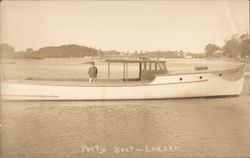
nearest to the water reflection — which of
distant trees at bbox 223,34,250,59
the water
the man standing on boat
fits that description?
the water

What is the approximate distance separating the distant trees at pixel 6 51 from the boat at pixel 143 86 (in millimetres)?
112

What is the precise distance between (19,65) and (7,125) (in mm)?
252

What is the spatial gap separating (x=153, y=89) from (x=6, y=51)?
2.36 ft

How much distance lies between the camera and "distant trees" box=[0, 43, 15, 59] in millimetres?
1307

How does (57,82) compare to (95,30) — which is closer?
(95,30)

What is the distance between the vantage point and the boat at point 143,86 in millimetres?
1404

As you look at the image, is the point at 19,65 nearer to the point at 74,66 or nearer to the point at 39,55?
the point at 39,55

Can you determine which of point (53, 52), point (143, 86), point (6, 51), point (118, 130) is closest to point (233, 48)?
point (143, 86)

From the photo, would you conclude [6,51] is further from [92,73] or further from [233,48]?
[233,48]

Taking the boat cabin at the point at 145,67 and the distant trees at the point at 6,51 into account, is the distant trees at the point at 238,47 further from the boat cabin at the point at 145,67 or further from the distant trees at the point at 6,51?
the distant trees at the point at 6,51

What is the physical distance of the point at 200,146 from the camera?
1.36 metres

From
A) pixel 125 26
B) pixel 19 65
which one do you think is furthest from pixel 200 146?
pixel 19 65

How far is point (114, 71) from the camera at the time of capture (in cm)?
149

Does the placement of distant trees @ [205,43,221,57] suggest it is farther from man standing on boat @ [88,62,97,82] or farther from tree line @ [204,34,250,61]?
man standing on boat @ [88,62,97,82]
